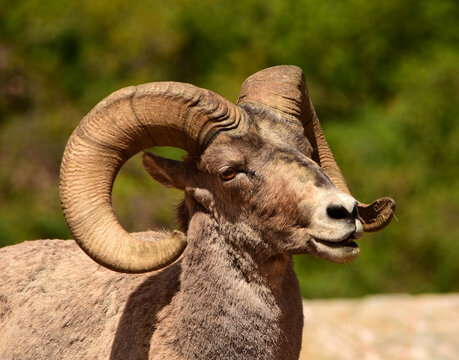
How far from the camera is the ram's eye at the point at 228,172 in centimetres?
606

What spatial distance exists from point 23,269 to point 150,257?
194 cm

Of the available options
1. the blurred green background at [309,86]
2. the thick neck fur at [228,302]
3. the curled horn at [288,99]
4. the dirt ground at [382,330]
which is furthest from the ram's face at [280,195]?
the blurred green background at [309,86]

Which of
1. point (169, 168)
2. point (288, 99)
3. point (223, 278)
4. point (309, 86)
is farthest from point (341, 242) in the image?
point (309, 86)

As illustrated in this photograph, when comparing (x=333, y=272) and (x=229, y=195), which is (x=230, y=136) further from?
(x=333, y=272)

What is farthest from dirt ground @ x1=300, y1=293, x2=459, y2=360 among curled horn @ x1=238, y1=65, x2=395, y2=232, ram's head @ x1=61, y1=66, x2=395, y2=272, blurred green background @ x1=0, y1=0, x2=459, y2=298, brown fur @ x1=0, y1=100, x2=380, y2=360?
blurred green background @ x1=0, y1=0, x2=459, y2=298

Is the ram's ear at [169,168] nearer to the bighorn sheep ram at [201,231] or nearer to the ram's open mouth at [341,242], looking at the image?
the bighorn sheep ram at [201,231]

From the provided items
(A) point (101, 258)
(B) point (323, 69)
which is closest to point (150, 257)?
(A) point (101, 258)

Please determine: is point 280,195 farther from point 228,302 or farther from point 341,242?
point 228,302

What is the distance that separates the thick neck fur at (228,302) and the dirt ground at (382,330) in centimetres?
687

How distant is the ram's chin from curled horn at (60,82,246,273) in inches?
38.4

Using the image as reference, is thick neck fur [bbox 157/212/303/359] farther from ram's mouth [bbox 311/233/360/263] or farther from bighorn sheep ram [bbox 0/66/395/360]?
ram's mouth [bbox 311/233/360/263]

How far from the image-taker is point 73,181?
19.3 feet

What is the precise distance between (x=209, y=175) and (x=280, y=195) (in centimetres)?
64

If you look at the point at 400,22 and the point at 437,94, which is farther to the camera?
the point at 400,22
